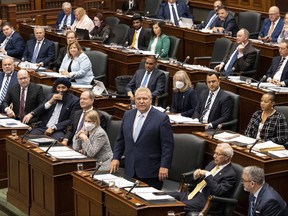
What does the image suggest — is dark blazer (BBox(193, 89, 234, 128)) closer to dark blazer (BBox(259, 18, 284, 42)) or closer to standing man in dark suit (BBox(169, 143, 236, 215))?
standing man in dark suit (BBox(169, 143, 236, 215))

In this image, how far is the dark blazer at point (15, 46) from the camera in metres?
13.3

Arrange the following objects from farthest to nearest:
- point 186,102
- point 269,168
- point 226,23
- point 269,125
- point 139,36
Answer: point 226,23 < point 139,36 < point 186,102 < point 269,125 < point 269,168

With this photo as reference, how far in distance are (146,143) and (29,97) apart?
2.86 m

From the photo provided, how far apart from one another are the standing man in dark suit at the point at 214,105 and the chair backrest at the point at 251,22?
13.3ft

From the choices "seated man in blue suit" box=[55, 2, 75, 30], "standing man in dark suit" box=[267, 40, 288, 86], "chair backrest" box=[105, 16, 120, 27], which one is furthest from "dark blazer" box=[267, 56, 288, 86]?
"seated man in blue suit" box=[55, 2, 75, 30]

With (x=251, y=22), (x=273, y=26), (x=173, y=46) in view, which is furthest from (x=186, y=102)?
(x=251, y=22)

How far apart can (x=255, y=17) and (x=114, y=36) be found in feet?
7.79

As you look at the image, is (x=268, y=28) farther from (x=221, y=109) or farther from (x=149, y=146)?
(x=149, y=146)

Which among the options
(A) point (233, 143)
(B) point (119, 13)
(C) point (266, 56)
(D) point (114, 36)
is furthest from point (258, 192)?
(B) point (119, 13)

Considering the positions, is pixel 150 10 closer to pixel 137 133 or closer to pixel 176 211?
pixel 137 133

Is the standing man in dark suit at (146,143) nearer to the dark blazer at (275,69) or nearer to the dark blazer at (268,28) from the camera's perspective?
the dark blazer at (275,69)

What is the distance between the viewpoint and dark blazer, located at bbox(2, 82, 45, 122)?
32.7 feet

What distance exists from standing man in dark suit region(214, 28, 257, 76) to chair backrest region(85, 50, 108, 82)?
1.62 metres

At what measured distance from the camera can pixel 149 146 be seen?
24.7ft
